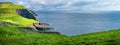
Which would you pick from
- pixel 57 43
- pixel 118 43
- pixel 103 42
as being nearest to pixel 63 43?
pixel 57 43

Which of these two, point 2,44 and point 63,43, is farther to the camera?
point 63,43

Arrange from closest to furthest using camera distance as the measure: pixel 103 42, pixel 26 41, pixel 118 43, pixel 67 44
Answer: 1. pixel 118 43
2. pixel 103 42
3. pixel 67 44
4. pixel 26 41

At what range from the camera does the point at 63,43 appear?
167 feet

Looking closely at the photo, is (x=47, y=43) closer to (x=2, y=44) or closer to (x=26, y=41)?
(x=26, y=41)

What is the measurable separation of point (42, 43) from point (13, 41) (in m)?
4.63

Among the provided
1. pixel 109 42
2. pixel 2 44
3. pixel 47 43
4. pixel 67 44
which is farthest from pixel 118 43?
pixel 2 44

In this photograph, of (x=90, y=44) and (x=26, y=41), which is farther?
(x=26, y=41)

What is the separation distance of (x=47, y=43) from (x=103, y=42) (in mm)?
10169

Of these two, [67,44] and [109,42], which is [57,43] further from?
[109,42]

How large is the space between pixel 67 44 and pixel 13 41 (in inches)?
337

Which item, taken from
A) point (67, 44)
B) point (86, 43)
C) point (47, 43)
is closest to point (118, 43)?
point (86, 43)

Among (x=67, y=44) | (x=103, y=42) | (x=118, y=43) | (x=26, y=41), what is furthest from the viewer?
(x=26, y=41)

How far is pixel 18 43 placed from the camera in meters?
49.7

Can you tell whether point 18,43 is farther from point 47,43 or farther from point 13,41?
point 47,43
